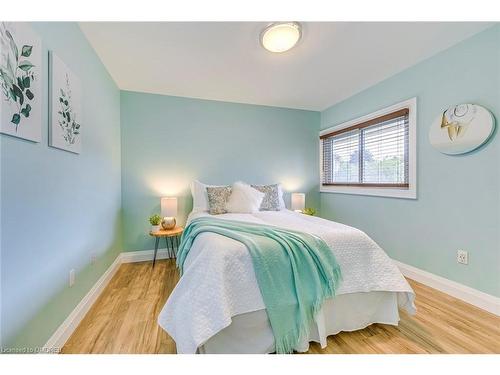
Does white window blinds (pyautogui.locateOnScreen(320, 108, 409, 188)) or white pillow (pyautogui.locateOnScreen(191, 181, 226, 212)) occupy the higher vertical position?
white window blinds (pyautogui.locateOnScreen(320, 108, 409, 188))

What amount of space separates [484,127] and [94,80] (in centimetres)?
346

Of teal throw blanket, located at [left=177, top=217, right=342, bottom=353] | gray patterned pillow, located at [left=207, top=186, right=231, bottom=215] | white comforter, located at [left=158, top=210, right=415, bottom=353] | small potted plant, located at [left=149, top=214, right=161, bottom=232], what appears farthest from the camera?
small potted plant, located at [left=149, top=214, right=161, bottom=232]

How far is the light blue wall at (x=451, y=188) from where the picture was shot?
1.84 meters

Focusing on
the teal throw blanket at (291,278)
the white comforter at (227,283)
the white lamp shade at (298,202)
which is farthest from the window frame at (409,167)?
the teal throw blanket at (291,278)

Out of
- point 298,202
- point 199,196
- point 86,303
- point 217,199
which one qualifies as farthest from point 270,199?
point 86,303

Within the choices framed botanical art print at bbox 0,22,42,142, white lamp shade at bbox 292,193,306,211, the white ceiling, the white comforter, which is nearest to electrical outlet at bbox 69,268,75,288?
the white comforter

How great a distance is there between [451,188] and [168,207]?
10.2ft

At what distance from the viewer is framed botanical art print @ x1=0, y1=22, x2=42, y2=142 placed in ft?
3.34

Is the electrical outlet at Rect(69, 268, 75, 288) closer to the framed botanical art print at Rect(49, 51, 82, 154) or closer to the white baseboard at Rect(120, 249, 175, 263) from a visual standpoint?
the framed botanical art print at Rect(49, 51, 82, 154)

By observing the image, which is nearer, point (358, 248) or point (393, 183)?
point (358, 248)

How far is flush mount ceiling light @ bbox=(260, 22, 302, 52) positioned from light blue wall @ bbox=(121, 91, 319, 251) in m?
1.63

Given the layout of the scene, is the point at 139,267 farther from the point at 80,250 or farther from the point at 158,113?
the point at 158,113
